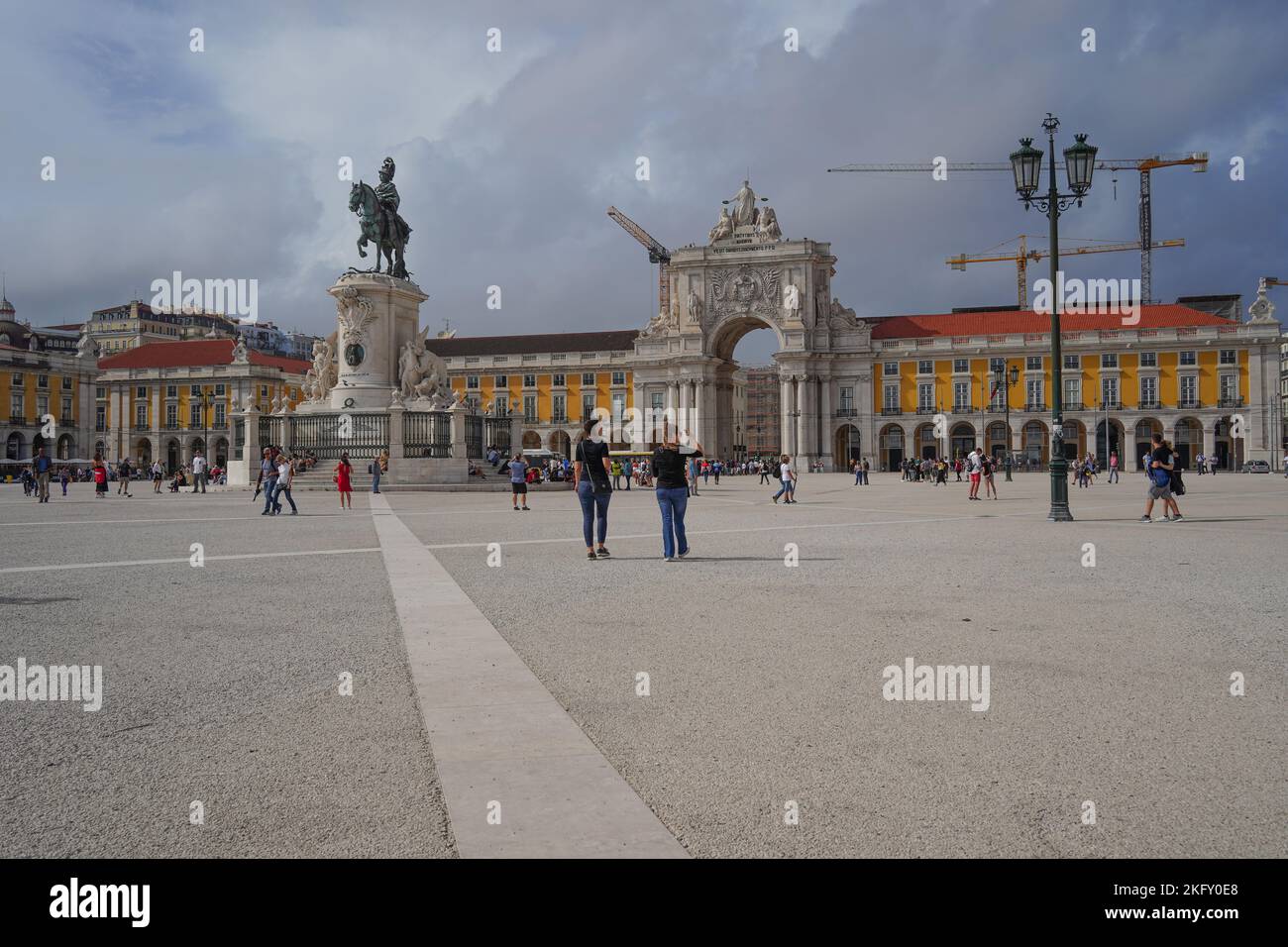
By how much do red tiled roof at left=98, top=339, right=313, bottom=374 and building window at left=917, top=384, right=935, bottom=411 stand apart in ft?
187

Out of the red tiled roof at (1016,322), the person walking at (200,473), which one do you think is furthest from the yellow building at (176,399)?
the red tiled roof at (1016,322)

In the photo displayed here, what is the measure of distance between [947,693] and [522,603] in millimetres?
4169

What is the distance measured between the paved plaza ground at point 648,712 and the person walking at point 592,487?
880 mm

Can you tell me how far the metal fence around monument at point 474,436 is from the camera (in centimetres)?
3656

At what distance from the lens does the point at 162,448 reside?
92812mm

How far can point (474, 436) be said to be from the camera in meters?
37.5

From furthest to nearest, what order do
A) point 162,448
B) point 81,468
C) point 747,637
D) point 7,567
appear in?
point 162,448
point 81,468
point 7,567
point 747,637

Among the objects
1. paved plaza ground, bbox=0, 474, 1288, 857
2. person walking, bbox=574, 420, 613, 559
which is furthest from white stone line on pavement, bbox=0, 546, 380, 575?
person walking, bbox=574, 420, 613, 559

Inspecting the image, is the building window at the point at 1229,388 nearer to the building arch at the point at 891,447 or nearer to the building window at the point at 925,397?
the building window at the point at 925,397

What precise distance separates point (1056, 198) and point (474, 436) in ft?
78.4

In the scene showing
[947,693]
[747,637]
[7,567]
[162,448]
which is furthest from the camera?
[162,448]
